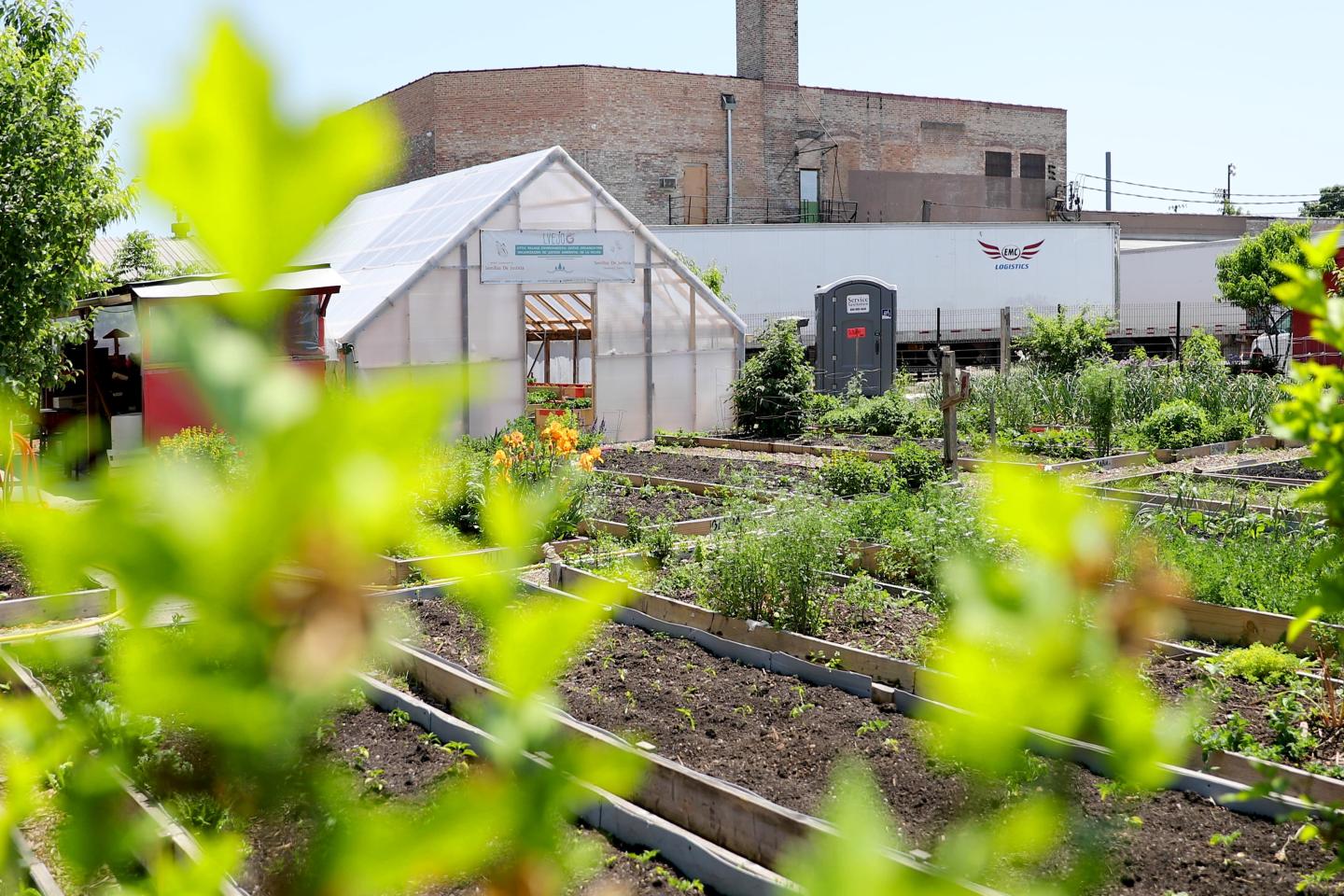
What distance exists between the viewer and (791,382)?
63.3 feet

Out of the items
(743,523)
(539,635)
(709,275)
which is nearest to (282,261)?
(539,635)

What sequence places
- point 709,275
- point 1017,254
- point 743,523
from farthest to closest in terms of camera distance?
point 1017,254, point 709,275, point 743,523

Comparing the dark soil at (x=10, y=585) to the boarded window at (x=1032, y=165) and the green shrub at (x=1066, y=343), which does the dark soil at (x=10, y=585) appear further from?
the boarded window at (x=1032, y=165)

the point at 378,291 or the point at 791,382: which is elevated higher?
the point at 378,291

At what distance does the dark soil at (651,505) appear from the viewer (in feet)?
35.9

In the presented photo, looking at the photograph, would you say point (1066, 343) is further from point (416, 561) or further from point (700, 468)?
point (416, 561)

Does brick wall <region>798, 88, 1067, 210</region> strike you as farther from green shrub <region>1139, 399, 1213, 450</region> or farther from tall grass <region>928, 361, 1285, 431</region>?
green shrub <region>1139, 399, 1213, 450</region>

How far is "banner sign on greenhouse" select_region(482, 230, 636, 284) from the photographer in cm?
1720

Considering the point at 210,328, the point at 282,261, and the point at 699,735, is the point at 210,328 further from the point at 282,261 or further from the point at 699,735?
the point at 699,735

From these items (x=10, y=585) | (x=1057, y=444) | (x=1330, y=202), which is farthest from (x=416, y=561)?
(x=1330, y=202)

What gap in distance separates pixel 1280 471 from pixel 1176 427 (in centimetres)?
275

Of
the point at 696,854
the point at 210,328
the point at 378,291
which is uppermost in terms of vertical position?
the point at 378,291

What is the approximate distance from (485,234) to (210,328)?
56.2ft

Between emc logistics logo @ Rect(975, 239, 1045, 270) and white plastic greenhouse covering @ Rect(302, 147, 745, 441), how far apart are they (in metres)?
15.2
